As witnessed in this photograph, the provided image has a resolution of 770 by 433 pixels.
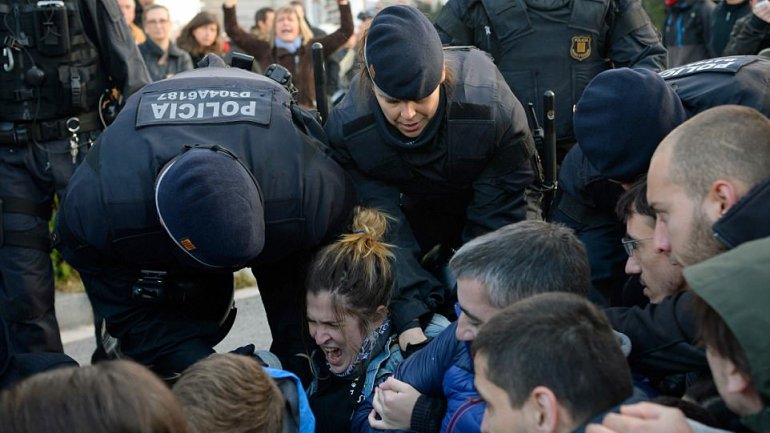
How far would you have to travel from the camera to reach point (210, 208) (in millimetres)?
2750

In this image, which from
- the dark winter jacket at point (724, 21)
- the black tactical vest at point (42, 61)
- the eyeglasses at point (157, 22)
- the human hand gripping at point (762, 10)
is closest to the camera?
the black tactical vest at point (42, 61)

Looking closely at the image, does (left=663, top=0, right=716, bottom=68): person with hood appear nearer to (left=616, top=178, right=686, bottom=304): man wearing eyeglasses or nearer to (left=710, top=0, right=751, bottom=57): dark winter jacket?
(left=710, top=0, right=751, bottom=57): dark winter jacket

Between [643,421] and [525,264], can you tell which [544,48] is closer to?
[525,264]

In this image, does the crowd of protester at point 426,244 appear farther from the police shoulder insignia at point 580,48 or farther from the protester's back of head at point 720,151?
the police shoulder insignia at point 580,48

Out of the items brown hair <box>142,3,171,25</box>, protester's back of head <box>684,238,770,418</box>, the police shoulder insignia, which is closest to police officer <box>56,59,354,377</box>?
protester's back of head <box>684,238,770,418</box>

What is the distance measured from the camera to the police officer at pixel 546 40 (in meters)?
4.29

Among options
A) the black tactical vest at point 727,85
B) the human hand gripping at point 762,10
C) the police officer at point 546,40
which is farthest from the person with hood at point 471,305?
the human hand gripping at point 762,10

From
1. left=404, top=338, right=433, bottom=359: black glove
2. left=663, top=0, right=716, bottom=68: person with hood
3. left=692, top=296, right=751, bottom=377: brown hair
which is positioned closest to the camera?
left=692, top=296, right=751, bottom=377: brown hair

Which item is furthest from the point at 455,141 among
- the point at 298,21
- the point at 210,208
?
the point at 298,21

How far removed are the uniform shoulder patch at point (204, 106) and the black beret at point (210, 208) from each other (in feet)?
0.87

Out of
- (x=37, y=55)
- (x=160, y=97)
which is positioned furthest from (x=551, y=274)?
(x=37, y=55)

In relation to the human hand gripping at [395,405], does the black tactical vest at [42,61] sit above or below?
above

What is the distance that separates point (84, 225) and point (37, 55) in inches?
72.5

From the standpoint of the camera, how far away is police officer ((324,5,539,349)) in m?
3.10
